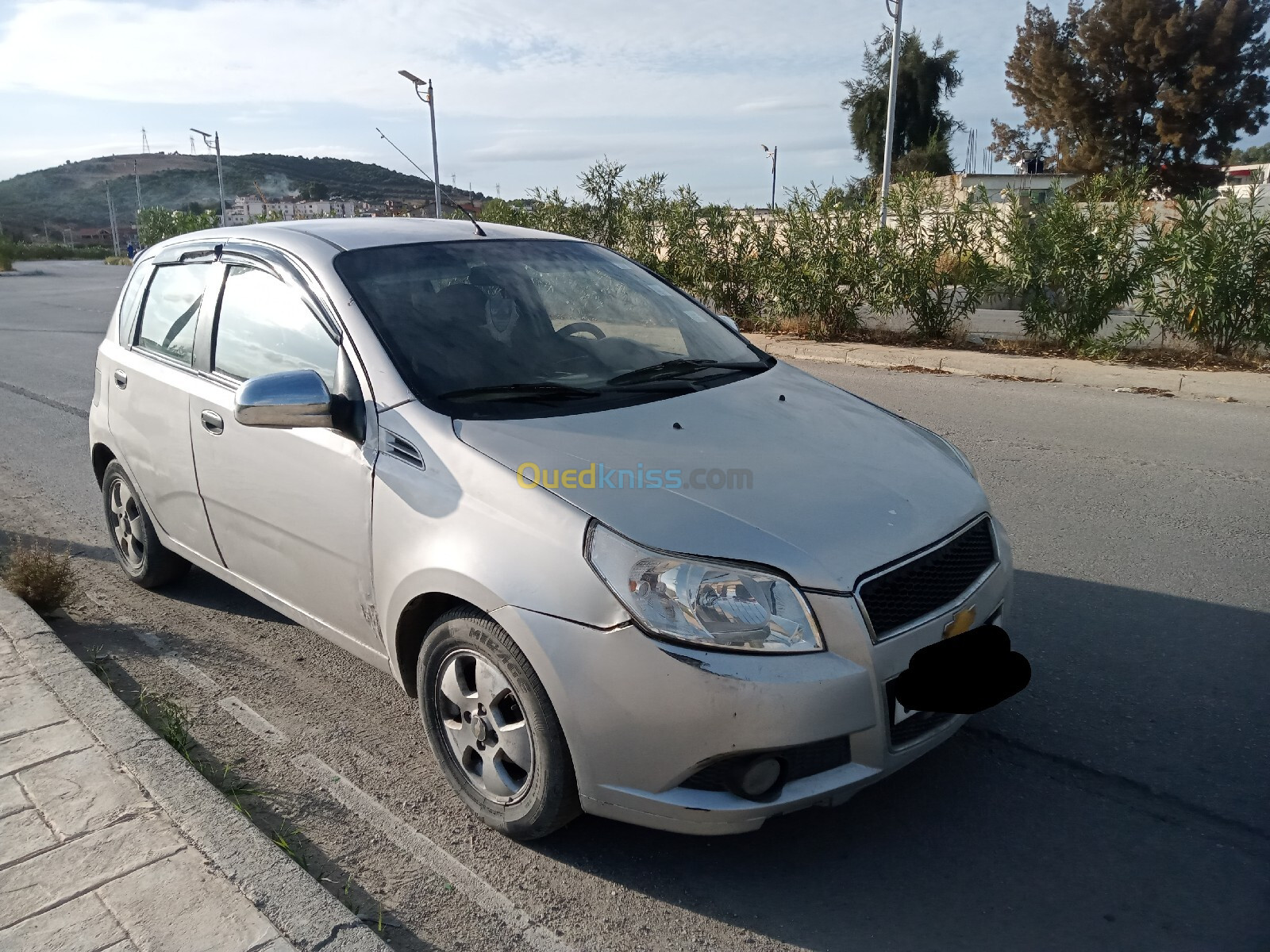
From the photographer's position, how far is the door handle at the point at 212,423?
3678 millimetres

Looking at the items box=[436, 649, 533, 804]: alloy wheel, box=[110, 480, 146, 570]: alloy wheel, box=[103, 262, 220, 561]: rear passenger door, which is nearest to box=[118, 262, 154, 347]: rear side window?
box=[103, 262, 220, 561]: rear passenger door

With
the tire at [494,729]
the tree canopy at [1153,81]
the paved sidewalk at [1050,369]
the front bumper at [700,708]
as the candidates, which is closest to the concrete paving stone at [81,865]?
the tire at [494,729]

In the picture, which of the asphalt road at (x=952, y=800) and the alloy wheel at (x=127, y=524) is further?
the alloy wheel at (x=127, y=524)

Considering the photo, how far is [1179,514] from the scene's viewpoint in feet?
18.0

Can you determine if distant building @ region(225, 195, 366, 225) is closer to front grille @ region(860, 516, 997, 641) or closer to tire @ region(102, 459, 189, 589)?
tire @ region(102, 459, 189, 589)

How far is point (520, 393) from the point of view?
10.2 ft

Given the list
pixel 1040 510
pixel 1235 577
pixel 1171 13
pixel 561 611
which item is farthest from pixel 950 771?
pixel 1171 13

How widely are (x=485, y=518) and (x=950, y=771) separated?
1.67 meters

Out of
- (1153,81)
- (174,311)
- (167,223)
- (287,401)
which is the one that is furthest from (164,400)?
(167,223)

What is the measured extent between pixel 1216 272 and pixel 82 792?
1102cm

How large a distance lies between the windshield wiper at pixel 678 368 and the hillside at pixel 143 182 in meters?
114

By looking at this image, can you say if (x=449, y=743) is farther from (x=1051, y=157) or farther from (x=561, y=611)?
(x=1051, y=157)

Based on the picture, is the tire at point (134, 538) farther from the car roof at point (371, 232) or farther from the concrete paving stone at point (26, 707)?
the car roof at point (371, 232)

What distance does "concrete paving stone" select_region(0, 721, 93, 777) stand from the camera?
3.08m
